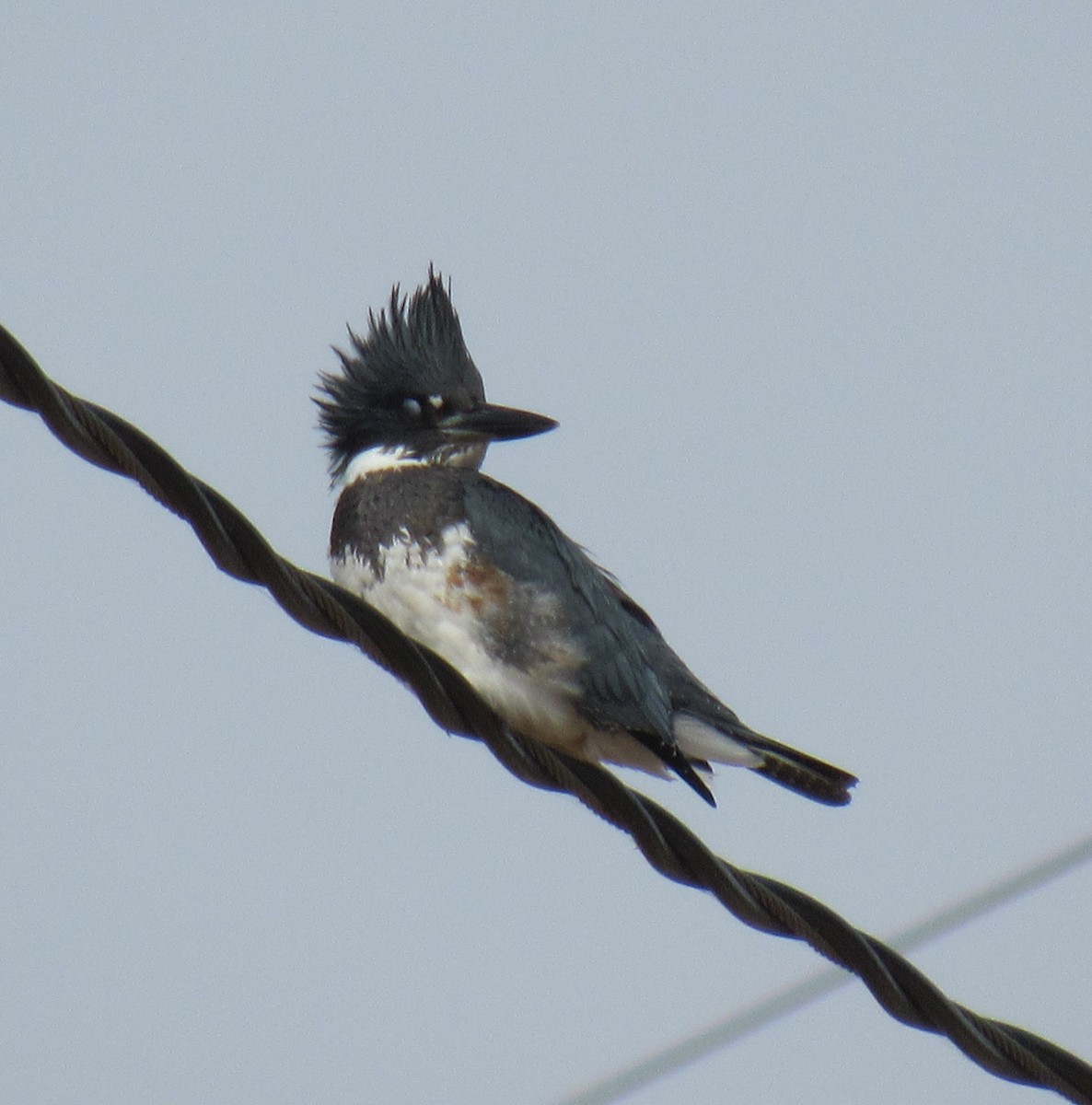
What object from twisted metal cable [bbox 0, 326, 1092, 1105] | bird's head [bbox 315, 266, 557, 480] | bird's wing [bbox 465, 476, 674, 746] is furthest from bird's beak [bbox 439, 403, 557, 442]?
twisted metal cable [bbox 0, 326, 1092, 1105]

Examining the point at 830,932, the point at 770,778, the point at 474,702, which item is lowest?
the point at 830,932

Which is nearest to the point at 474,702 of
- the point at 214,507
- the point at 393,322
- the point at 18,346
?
the point at 214,507

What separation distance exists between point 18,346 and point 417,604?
4.31 ft

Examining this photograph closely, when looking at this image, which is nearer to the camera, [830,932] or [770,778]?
[830,932]

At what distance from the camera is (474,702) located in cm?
151

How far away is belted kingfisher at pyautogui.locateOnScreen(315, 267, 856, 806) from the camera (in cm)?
244

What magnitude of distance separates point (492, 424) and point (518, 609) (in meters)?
0.62

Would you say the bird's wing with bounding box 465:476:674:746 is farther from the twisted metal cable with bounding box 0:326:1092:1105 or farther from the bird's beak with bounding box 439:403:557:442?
the twisted metal cable with bounding box 0:326:1092:1105

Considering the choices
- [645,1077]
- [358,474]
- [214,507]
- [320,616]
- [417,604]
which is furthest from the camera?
[645,1077]

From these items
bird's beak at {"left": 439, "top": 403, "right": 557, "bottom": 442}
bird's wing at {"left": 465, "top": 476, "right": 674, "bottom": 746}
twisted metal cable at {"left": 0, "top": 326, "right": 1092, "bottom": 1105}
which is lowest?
twisted metal cable at {"left": 0, "top": 326, "right": 1092, "bottom": 1105}

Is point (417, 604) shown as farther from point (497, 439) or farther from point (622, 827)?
point (622, 827)

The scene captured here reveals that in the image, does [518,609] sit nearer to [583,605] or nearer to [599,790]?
[583,605]

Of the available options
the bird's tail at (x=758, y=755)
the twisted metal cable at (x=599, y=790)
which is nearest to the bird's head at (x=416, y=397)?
the bird's tail at (x=758, y=755)

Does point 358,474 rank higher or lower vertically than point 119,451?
higher
